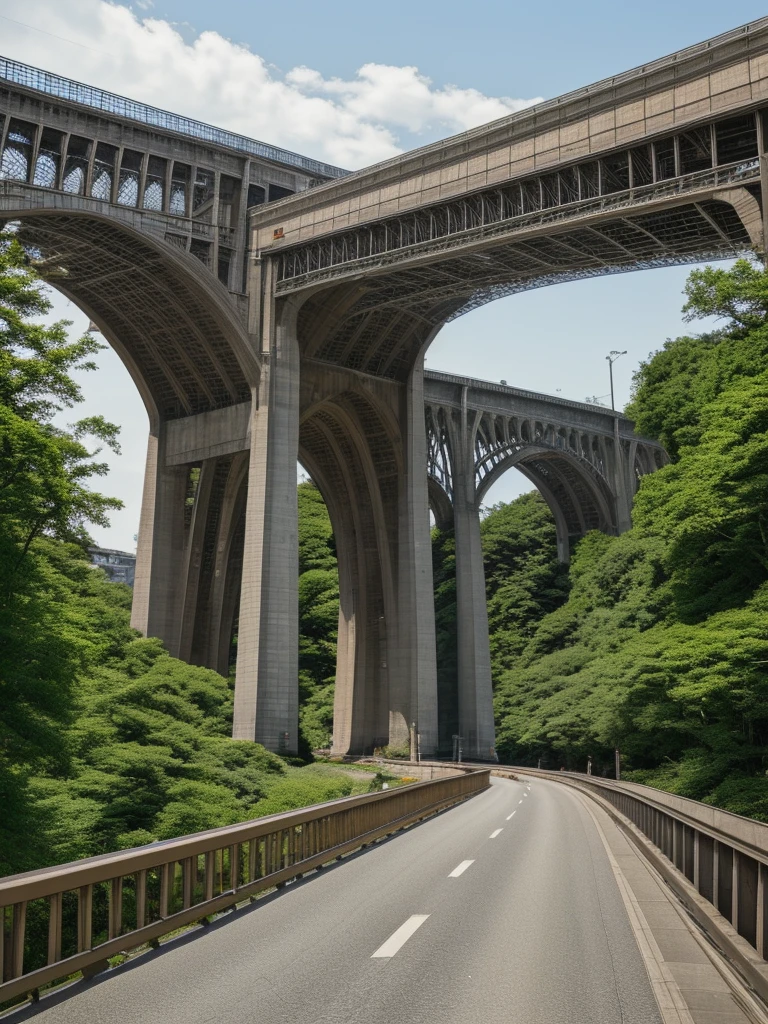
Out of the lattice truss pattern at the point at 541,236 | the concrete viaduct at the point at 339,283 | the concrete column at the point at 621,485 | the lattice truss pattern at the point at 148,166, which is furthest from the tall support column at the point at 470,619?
the lattice truss pattern at the point at 148,166

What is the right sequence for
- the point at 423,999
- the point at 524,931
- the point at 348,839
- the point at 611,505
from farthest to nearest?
the point at 611,505 → the point at 348,839 → the point at 524,931 → the point at 423,999

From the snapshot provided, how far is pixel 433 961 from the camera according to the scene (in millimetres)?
8492

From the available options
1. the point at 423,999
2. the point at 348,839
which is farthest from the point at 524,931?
the point at 348,839

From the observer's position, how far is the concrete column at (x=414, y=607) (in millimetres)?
56625

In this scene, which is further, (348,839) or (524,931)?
(348,839)

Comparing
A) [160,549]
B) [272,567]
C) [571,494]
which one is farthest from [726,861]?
[571,494]

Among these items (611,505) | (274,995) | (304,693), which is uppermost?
(611,505)

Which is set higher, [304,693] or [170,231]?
[170,231]

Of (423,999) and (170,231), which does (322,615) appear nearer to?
(170,231)

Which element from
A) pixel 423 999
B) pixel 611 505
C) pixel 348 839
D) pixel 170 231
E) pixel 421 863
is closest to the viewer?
pixel 423 999

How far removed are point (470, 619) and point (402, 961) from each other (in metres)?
62.3

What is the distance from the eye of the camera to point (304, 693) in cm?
8044

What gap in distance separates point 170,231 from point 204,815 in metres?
31.0

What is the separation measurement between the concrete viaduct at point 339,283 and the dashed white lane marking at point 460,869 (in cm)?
2562
